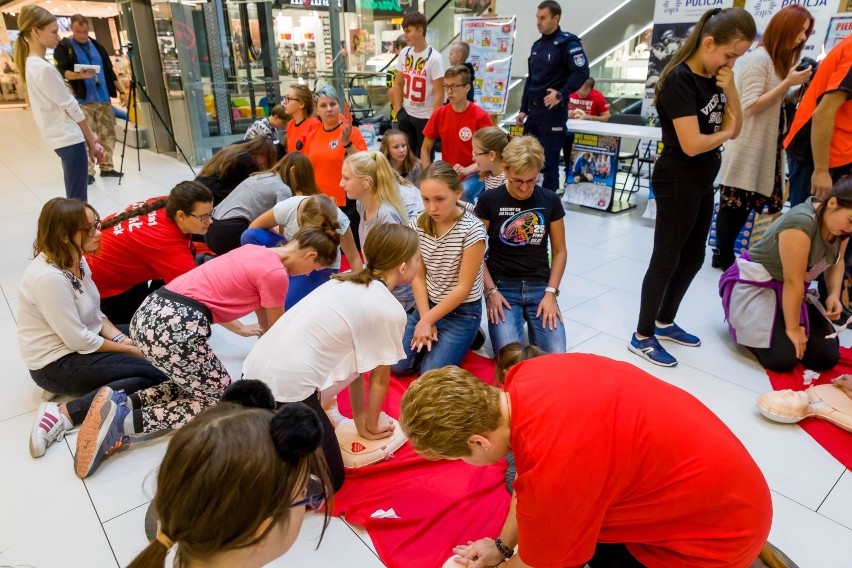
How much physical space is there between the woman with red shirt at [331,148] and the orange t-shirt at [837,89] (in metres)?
2.82

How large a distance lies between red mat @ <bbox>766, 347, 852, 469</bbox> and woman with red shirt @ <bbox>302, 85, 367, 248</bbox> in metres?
2.73

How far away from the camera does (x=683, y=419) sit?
1141 millimetres

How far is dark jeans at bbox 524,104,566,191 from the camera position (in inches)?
197

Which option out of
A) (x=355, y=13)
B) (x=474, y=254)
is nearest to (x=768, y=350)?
(x=474, y=254)

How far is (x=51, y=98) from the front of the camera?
369 cm

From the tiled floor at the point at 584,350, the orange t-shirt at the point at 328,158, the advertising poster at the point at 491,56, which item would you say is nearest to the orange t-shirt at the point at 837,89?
the tiled floor at the point at 584,350

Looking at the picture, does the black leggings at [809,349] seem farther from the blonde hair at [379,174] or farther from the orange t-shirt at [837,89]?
the blonde hair at [379,174]

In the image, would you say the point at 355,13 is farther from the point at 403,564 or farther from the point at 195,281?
the point at 403,564

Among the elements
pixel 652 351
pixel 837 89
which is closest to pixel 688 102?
pixel 837 89

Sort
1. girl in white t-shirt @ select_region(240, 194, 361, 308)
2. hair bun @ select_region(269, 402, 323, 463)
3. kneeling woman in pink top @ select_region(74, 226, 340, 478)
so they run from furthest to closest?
girl in white t-shirt @ select_region(240, 194, 361, 308), kneeling woman in pink top @ select_region(74, 226, 340, 478), hair bun @ select_region(269, 402, 323, 463)

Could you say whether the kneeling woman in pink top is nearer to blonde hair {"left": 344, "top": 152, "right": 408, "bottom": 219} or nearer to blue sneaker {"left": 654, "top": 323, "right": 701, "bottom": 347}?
blonde hair {"left": 344, "top": 152, "right": 408, "bottom": 219}

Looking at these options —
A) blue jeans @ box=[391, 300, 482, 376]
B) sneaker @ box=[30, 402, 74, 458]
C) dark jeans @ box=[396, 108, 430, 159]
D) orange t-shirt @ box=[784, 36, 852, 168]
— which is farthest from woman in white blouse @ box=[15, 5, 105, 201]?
orange t-shirt @ box=[784, 36, 852, 168]

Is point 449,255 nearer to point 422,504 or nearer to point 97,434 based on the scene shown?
point 422,504

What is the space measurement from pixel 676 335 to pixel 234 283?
7.49ft
